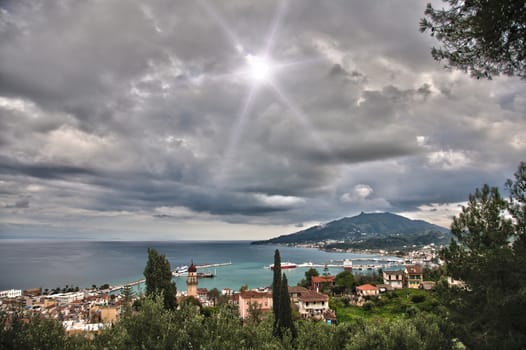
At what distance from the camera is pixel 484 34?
689cm

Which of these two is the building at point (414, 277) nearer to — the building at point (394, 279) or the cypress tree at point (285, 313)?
the building at point (394, 279)

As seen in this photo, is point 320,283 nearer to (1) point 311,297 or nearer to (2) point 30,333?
(1) point 311,297

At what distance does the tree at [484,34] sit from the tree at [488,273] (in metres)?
5.00

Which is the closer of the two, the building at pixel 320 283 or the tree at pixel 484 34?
the tree at pixel 484 34

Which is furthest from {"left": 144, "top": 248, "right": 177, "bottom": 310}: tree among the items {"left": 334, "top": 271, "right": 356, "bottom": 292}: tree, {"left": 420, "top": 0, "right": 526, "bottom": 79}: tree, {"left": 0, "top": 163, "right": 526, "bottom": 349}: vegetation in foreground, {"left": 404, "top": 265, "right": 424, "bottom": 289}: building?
{"left": 404, "top": 265, "right": 424, "bottom": 289}: building

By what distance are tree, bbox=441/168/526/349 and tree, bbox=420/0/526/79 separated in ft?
16.4

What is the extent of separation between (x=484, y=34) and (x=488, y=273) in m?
8.19

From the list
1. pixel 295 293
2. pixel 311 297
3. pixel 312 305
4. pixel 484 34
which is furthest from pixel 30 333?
pixel 295 293

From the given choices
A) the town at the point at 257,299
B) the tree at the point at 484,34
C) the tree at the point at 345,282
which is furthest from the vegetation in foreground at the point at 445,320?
the tree at the point at 345,282

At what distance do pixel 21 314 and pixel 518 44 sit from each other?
15029 millimetres

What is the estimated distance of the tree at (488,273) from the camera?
9.92 meters

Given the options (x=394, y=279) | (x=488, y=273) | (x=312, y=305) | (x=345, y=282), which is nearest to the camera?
(x=488, y=273)

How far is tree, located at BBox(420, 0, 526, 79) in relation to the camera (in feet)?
20.9

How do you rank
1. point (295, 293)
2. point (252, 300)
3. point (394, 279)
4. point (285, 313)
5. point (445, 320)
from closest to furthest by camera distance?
point (445, 320), point (285, 313), point (252, 300), point (295, 293), point (394, 279)
